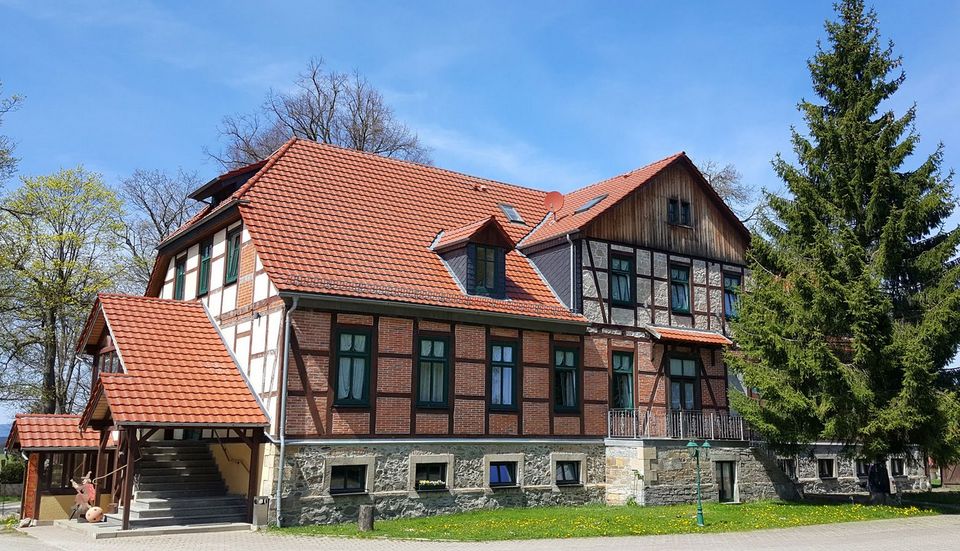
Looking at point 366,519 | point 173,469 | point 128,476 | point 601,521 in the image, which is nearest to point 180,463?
point 173,469

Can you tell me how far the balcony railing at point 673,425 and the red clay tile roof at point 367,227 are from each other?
279 centimetres

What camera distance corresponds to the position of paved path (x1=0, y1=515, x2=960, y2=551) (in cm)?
1429

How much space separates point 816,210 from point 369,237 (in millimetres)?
11114

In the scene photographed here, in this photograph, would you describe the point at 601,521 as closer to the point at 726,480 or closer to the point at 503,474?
the point at 503,474

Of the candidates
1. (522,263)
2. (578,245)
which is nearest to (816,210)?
(578,245)

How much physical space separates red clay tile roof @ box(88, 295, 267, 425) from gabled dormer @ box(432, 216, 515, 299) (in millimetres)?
5684

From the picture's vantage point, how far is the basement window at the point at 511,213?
2541cm

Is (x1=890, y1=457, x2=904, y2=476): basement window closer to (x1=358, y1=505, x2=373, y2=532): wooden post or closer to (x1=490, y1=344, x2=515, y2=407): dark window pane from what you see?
(x1=490, y1=344, x2=515, y2=407): dark window pane

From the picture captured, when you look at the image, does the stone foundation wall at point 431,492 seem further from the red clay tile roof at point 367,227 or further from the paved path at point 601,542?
the red clay tile roof at point 367,227

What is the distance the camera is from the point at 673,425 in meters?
22.3

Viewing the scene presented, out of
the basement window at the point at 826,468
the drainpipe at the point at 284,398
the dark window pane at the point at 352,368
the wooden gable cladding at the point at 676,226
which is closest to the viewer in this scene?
the drainpipe at the point at 284,398

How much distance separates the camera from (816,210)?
21391 millimetres

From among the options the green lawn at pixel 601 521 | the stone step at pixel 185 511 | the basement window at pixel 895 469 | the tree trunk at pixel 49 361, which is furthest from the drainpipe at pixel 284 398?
the tree trunk at pixel 49 361

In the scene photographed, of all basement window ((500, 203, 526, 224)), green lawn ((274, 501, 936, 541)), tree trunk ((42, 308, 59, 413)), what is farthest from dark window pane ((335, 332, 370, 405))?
tree trunk ((42, 308, 59, 413))
